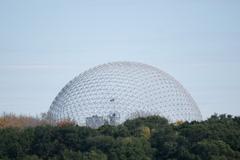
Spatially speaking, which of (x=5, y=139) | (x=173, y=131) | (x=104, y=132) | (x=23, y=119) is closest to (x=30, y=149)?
(x=5, y=139)

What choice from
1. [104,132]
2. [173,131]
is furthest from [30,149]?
[173,131]

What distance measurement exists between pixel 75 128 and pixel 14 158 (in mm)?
6006

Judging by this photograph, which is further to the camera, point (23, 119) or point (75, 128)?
point (23, 119)

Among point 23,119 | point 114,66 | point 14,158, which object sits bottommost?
point 14,158

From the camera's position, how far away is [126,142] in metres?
49.2

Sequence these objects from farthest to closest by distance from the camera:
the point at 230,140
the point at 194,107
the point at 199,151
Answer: the point at 194,107
the point at 230,140
the point at 199,151

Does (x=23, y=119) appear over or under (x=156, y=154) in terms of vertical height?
over

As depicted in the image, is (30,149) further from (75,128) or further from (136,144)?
(136,144)

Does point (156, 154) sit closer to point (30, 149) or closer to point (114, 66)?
point (30, 149)

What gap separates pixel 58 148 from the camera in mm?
51625

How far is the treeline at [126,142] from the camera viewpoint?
158 ft

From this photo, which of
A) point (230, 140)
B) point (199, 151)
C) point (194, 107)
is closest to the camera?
point (199, 151)

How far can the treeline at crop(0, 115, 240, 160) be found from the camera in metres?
48.1

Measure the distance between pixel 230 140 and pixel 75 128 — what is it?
1035cm
